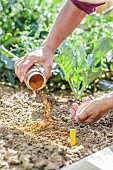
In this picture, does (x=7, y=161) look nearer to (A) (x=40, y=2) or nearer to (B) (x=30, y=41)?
(B) (x=30, y=41)

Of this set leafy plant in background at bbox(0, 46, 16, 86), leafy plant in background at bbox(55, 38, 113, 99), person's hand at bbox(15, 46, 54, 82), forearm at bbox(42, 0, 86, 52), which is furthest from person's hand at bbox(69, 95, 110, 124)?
leafy plant in background at bbox(0, 46, 16, 86)

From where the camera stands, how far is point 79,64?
270cm

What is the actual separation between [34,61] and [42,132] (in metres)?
0.29

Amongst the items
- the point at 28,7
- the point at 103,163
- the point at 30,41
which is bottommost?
the point at 103,163

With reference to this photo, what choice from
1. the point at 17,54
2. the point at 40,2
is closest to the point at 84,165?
the point at 17,54

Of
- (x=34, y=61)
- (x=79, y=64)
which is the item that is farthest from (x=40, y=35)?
(x=34, y=61)

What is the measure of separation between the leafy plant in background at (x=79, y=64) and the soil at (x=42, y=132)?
4.4 inches

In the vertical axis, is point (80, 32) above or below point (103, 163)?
above

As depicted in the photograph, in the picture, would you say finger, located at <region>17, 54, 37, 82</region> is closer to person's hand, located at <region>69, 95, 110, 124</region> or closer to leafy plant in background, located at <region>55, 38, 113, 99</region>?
person's hand, located at <region>69, 95, 110, 124</region>

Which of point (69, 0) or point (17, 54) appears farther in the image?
point (17, 54)

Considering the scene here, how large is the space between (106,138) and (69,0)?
606 mm

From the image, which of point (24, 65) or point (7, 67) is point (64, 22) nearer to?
point (24, 65)

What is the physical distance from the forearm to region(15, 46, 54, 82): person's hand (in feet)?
0.15

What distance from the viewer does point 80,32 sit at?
10.6ft
